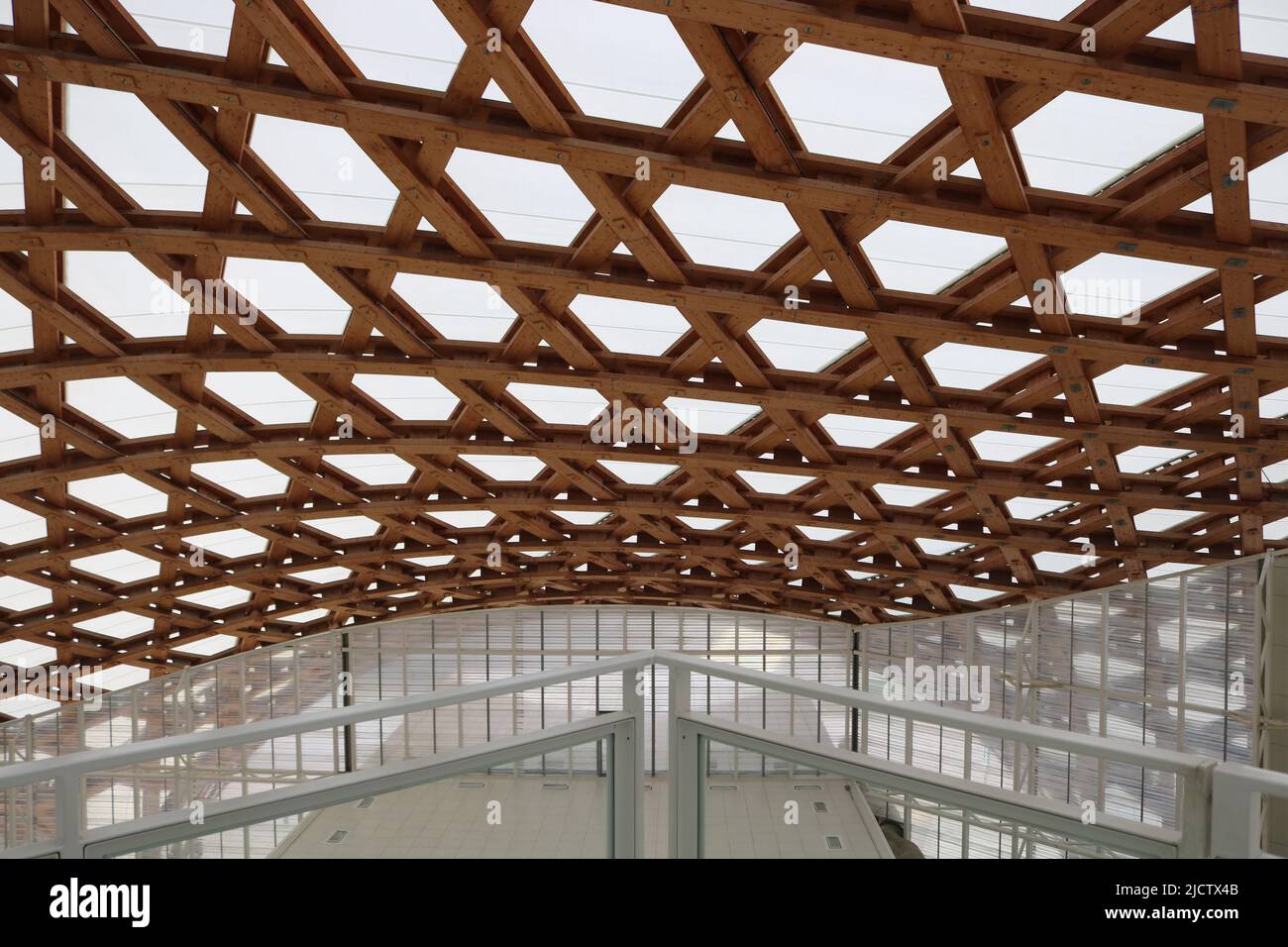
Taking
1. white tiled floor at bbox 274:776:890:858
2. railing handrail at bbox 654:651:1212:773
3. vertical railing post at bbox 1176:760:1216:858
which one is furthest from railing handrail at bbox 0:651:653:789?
vertical railing post at bbox 1176:760:1216:858

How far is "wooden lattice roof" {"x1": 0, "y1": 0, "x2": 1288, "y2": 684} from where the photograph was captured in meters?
8.66

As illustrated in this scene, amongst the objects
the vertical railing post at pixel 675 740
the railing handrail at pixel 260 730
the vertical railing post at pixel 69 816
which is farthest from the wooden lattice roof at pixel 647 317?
the vertical railing post at pixel 69 816

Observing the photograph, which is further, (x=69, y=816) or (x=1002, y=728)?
(x=1002, y=728)

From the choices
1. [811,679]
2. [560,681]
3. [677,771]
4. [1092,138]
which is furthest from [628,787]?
[811,679]

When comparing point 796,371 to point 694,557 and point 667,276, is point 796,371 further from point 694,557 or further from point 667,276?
point 694,557

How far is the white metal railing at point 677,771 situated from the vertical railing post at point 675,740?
0.4 inches

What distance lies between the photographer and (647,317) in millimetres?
13992

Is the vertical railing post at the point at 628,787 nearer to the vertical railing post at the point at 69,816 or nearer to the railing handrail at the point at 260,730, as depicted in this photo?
the railing handrail at the point at 260,730

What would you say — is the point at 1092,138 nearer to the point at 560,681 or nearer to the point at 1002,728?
the point at 1002,728

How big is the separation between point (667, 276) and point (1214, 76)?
21.6 ft

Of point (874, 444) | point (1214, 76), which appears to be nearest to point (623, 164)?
point (1214, 76)

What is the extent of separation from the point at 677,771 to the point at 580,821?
1021 mm
